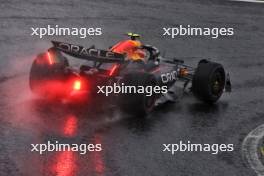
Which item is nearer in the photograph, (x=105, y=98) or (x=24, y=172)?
(x=24, y=172)

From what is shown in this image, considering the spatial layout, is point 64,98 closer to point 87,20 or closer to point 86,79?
point 86,79

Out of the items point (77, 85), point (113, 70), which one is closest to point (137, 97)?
point (113, 70)

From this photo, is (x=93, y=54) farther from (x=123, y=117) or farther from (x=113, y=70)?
(x=123, y=117)

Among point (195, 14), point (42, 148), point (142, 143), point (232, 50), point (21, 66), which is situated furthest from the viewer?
point (195, 14)

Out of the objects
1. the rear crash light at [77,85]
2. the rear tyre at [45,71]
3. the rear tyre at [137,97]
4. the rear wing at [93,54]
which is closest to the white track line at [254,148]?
the rear tyre at [137,97]

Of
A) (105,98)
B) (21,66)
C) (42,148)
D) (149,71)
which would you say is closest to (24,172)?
(42,148)

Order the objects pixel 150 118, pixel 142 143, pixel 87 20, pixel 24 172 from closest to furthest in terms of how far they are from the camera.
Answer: pixel 24 172, pixel 142 143, pixel 150 118, pixel 87 20

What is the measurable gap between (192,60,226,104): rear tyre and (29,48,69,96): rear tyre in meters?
2.75

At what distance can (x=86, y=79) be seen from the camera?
1200cm

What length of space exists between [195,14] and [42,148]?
12966mm

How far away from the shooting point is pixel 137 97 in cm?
1150

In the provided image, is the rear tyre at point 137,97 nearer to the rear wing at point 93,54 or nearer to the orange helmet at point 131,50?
the rear wing at point 93,54

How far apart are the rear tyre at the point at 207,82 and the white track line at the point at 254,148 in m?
1.48

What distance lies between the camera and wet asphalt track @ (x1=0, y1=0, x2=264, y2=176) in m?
9.48
